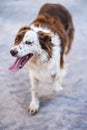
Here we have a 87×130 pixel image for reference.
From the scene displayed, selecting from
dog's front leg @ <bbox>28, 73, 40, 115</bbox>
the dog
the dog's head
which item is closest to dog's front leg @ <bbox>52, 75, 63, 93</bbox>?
the dog

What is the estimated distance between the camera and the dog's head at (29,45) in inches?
70.3

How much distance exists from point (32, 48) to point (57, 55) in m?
0.24

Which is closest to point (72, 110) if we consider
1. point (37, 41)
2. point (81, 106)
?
point (81, 106)

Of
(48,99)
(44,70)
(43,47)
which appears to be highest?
(43,47)

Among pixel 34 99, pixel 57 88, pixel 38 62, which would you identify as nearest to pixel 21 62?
pixel 38 62

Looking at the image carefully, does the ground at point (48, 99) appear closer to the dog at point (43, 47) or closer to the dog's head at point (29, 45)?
the dog at point (43, 47)

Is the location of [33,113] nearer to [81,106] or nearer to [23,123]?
[23,123]

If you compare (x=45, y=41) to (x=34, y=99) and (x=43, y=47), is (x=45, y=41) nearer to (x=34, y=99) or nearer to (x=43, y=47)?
(x=43, y=47)

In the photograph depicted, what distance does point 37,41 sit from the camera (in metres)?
1.81

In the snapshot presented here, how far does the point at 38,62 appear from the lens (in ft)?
6.33

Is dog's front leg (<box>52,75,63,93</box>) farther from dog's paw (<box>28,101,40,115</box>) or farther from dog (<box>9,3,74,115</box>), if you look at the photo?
dog's paw (<box>28,101,40,115</box>)

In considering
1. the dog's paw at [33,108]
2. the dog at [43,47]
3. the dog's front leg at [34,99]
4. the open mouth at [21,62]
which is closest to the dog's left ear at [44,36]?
the dog at [43,47]

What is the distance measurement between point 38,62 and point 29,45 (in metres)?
0.18

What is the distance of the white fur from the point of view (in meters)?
1.80
